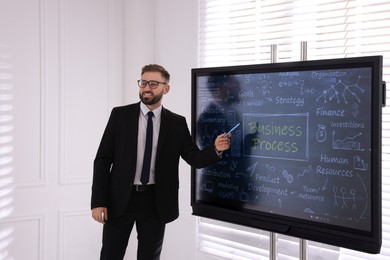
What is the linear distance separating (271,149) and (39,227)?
212 centimetres

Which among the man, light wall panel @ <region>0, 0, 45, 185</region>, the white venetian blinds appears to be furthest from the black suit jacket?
light wall panel @ <region>0, 0, 45, 185</region>

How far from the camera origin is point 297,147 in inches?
89.9

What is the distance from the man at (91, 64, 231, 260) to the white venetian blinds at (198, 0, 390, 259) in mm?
742

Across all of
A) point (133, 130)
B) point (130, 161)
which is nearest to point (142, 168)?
point (130, 161)

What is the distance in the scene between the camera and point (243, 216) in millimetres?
2502

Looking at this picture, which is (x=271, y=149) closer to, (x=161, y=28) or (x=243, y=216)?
(x=243, y=216)

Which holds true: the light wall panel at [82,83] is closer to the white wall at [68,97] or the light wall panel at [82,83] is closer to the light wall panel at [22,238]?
the white wall at [68,97]

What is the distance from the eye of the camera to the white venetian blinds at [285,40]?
2.54 m

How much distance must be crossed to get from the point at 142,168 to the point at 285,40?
1.33 m

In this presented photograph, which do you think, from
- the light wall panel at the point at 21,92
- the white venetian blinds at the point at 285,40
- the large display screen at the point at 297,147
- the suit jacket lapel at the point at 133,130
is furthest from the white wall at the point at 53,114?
the large display screen at the point at 297,147

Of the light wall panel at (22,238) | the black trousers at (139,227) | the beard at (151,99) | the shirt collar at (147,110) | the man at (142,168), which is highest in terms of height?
the beard at (151,99)

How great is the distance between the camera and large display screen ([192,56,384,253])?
6.67 feet

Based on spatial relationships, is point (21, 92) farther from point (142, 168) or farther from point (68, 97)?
point (142, 168)

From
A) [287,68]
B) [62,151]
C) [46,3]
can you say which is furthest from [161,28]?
[287,68]
